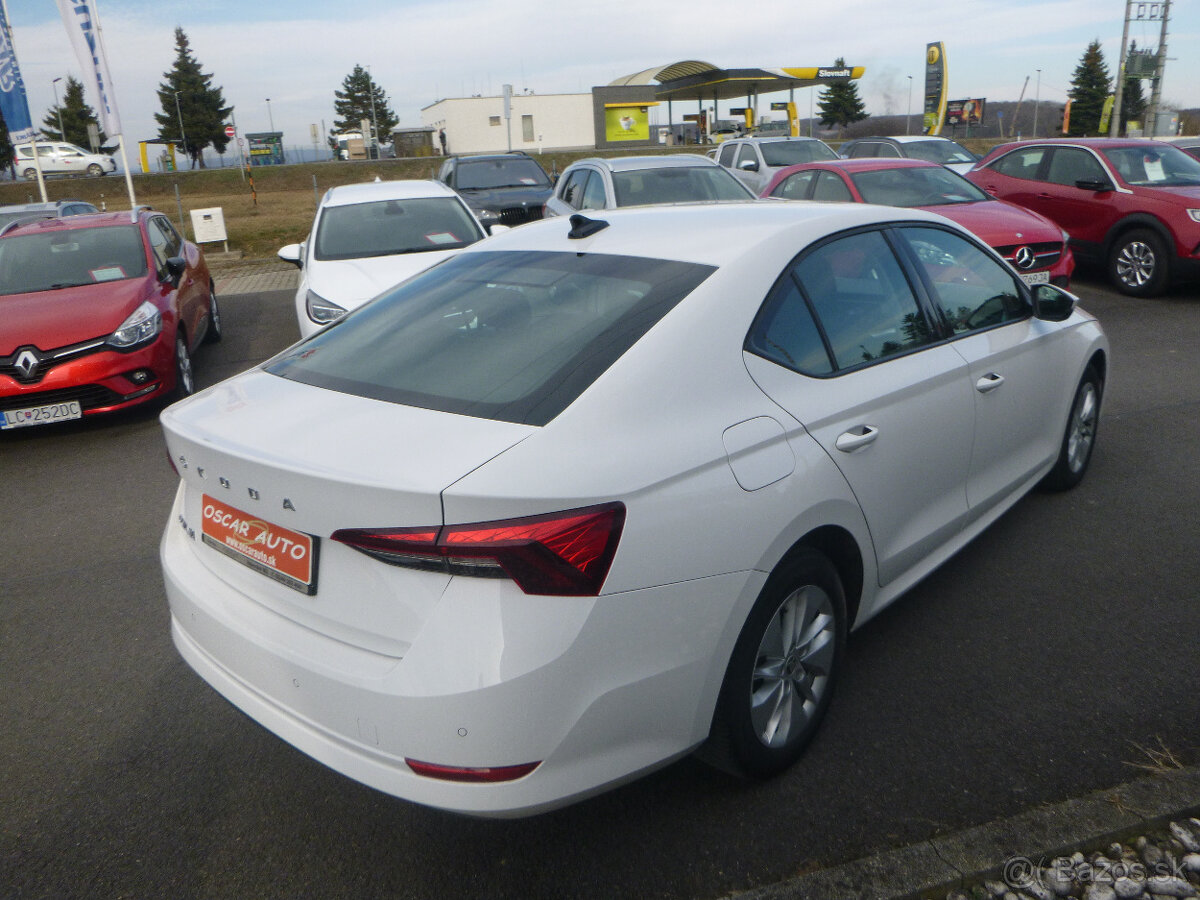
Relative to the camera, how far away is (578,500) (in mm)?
2094

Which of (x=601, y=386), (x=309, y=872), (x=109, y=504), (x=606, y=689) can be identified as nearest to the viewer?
(x=606, y=689)

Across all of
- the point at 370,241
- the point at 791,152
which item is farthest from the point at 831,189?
the point at 791,152

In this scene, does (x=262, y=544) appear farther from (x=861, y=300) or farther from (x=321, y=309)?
(x=321, y=309)

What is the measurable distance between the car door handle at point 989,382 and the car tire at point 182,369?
6289 millimetres

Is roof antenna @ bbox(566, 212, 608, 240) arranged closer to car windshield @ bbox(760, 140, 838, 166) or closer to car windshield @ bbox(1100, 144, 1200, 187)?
car windshield @ bbox(1100, 144, 1200, 187)

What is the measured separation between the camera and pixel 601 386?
238cm

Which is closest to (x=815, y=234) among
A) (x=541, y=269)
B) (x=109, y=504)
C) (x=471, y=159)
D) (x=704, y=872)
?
(x=541, y=269)

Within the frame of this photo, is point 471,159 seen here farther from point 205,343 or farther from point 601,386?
point 601,386

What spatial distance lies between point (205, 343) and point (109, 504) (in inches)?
214

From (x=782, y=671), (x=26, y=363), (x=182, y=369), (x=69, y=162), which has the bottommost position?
(x=182, y=369)

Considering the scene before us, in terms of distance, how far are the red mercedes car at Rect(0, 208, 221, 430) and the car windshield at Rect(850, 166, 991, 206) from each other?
7052mm

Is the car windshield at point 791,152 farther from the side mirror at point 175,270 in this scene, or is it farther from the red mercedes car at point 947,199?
the side mirror at point 175,270

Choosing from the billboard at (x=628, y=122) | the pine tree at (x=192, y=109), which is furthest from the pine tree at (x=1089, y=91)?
the pine tree at (x=192, y=109)

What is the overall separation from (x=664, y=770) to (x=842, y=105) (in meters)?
92.7
